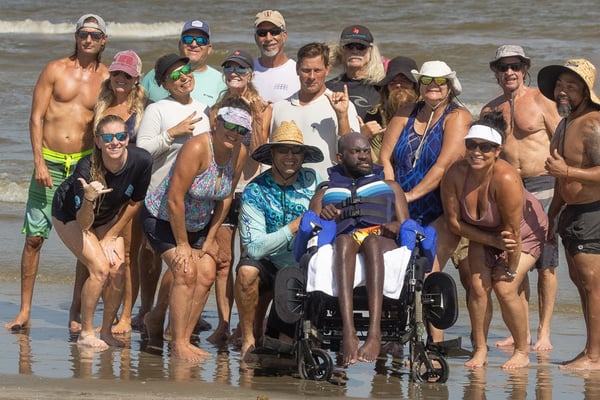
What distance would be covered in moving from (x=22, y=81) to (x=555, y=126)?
14736 millimetres

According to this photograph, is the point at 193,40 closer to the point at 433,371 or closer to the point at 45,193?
the point at 45,193

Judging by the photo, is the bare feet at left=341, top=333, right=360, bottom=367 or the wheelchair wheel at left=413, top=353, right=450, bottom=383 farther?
the wheelchair wheel at left=413, top=353, right=450, bottom=383

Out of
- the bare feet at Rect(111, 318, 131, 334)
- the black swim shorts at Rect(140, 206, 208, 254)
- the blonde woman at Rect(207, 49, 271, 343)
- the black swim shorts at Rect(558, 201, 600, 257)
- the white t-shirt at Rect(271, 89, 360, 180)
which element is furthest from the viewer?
the bare feet at Rect(111, 318, 131, 334)

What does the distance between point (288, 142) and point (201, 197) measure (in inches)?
26.3

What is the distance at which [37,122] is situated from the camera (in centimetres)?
889

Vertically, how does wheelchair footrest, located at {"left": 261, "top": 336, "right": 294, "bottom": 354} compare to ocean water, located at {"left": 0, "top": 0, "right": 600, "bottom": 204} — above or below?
below

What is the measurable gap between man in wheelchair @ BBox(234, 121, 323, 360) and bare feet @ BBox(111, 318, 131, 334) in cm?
119

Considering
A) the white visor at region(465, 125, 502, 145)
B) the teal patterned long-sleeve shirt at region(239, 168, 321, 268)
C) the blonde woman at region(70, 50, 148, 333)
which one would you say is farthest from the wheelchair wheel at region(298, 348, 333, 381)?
the blonde woman at region(70, 50, 148, 333)

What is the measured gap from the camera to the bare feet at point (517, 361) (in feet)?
25.6

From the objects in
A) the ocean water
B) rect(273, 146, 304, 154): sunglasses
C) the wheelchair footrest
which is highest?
the ocean water

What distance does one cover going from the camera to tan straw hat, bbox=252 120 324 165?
7.65 metres

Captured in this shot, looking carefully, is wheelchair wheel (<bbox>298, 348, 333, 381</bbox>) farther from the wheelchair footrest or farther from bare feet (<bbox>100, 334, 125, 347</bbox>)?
bare feet (<bbox>100, 334, 125, 347</bbox>)

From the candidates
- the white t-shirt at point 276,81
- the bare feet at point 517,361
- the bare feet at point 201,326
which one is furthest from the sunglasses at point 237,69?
the bare feet at point 517,361

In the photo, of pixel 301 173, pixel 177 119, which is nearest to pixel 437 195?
pixel 301 173
